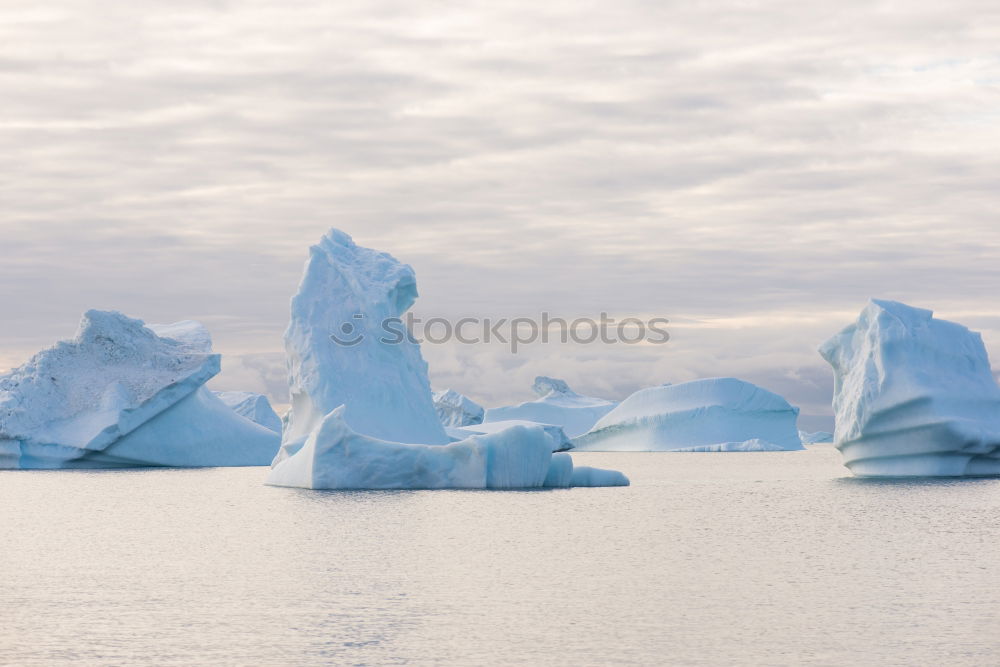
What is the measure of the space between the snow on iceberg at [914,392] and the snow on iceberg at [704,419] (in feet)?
100

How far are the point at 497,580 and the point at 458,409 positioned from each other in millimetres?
53208

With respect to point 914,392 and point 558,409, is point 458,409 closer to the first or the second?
point 558,409

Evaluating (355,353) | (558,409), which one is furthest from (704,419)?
(355,353)

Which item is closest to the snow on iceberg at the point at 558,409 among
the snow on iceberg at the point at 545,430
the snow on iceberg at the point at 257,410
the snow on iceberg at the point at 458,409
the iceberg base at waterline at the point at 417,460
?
the snow on iceberg at the point at 458,409

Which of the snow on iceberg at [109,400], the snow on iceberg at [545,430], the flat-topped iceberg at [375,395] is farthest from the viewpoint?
the snow on iceberg at [545,430]

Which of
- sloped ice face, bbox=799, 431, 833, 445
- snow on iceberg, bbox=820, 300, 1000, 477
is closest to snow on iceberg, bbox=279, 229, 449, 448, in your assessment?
snow on iceberg, bbox=820, 300, 1000, 477

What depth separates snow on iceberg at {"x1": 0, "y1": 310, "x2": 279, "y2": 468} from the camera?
3875 centimetres

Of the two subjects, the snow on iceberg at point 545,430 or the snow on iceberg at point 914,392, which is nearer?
the snow on iceberg at point 914,392

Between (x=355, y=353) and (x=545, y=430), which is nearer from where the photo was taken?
(x=355, y=353)

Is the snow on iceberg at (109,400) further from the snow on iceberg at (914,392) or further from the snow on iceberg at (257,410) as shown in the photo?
the snow on iceberg at (914,392)

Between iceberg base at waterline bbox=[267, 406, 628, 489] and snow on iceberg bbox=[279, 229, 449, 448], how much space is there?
2.80 m

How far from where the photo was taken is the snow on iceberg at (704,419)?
63.3 meters

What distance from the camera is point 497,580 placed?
1541 cm

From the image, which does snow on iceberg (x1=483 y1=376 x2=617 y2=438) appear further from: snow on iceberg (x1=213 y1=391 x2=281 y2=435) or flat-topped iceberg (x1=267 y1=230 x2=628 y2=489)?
flat-topped iceberg (x1=267 y1=230 x2=628 y2=489)
